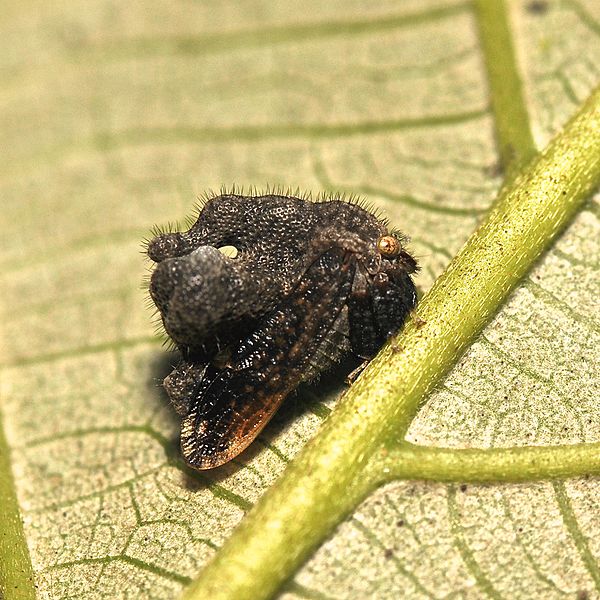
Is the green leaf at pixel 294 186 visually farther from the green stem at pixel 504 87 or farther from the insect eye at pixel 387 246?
the insect eye at pixel 387 246

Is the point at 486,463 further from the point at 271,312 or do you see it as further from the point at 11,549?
the point at 11,549

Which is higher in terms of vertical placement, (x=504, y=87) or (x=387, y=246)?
(x=504, y=87)

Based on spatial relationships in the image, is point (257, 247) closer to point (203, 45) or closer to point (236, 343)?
point (236, 343)

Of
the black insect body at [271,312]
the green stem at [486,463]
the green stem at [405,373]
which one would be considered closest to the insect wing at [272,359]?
the black insect body at [271,312]

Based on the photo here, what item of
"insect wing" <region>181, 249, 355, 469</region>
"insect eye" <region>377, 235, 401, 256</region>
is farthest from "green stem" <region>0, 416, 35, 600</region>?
"insect eye" <region>377, 235, 401, 256</region>

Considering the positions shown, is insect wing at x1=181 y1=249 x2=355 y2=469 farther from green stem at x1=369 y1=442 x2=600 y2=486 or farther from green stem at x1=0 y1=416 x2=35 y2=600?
green stem at x1=0 y1=416 x2=35 y2=600

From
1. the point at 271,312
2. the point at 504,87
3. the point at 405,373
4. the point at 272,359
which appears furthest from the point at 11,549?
the point at 504,87
